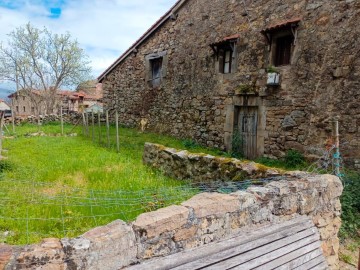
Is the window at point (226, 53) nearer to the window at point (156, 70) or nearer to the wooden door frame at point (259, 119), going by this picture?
the wooden door frame at point (259, 119)

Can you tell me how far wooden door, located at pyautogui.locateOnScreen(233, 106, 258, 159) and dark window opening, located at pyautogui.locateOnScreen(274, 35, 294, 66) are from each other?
1.60m

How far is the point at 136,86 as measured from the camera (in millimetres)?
14125

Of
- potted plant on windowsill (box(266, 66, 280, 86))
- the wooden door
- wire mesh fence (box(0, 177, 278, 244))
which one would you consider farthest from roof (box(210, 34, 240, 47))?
wire mesh fence (box(0, 177, 278, 244))

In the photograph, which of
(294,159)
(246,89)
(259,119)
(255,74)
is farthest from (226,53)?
(294,159)

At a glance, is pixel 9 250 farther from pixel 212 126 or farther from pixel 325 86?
pixel 212 126

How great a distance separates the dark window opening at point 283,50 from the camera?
7.93 meters

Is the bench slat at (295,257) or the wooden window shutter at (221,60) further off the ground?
the wooden window shutter at (221,60)

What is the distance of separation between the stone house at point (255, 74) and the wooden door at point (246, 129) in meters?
0.03

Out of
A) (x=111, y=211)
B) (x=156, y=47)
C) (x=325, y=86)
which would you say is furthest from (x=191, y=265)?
(x=156, y=47)

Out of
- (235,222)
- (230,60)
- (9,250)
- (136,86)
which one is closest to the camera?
(9,250)

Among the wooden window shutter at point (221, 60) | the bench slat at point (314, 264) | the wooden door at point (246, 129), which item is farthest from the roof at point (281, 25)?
the bench slat at point (314, 264)

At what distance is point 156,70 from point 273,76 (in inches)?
261

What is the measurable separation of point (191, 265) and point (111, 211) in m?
2.09

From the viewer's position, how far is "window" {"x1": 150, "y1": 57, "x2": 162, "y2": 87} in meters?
12.8
